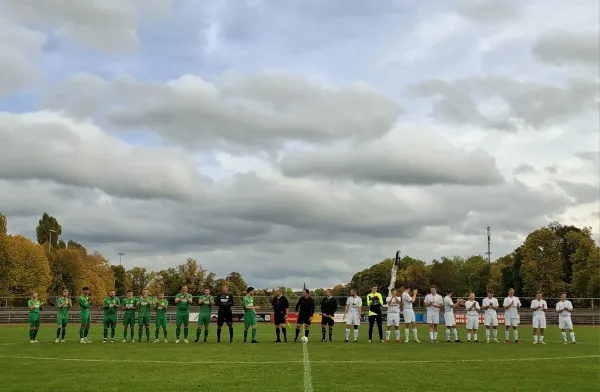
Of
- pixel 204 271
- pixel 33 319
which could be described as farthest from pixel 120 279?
pixel 33 319

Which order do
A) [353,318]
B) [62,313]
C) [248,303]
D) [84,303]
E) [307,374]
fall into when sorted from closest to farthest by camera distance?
1. [307,374]
2. [248,303]
3. [62,313]
4. [84,303]
5. [353,318]

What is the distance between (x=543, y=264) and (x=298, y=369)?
75.8m

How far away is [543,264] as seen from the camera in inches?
3324

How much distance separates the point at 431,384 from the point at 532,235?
7875 cm

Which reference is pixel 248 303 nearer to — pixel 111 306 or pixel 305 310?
pixel 305 310

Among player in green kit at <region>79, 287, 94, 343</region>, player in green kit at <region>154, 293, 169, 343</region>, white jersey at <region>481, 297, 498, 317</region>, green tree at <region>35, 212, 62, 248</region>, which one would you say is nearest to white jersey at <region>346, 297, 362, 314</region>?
white jersey at <region>481, 297, 498, 317</region>

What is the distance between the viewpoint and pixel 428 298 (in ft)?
95.6

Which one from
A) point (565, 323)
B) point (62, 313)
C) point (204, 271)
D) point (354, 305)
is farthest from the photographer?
point (204, 271)

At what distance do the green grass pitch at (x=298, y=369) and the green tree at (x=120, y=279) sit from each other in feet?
438

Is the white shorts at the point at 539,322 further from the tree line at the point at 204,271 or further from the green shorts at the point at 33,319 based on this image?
the tree line at the point at 204,271

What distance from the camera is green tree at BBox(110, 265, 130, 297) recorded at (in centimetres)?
15275

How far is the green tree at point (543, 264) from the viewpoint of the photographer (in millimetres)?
82938

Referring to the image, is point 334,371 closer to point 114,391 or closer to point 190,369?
point 190,369

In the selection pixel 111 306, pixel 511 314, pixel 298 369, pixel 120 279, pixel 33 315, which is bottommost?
pixel 298 369
